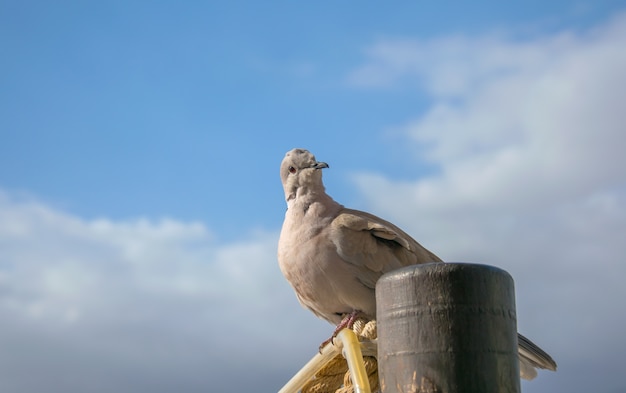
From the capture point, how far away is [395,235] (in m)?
7.62

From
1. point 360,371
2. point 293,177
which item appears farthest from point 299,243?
point 360,371

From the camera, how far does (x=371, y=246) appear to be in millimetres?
7582

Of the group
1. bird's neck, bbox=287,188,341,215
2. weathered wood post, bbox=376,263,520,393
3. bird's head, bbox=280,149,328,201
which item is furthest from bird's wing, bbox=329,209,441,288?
weathered wood post, bbox=376,263,520,393

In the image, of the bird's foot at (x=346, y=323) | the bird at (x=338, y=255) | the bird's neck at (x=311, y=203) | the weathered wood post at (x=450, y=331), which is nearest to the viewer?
the weathered wood post at (x=450, y=331)

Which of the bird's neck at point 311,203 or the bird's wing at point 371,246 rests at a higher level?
the bird's neck at point 311,203

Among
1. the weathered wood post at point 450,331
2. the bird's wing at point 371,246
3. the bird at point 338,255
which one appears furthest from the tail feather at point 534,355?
the weathered wood post at point 450,331

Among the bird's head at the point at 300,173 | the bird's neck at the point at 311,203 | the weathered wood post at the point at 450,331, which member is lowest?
the weathered wood post at the point at 450,331

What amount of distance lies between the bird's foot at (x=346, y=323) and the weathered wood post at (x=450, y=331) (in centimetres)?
193

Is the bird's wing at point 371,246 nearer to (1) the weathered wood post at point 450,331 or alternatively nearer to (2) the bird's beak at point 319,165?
(2) the bird's beak at point 319,165

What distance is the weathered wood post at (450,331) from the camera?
450cm

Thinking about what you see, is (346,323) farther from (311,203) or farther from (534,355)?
(534,355)

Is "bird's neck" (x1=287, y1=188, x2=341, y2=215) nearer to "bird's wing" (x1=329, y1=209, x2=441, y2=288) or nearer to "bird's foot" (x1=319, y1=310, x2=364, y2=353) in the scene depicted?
"bird's wing" (x1=329, y1=209, x2=441, y2=288)

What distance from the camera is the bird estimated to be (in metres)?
7.43

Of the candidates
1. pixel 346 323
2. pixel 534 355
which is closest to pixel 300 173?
pixel 346 323
